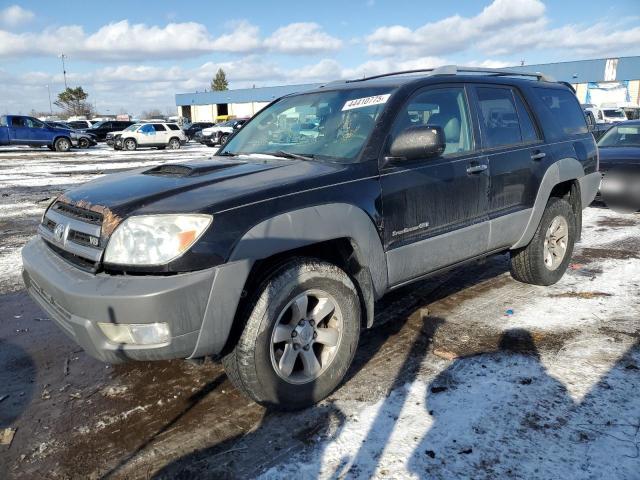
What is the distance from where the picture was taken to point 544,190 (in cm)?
439

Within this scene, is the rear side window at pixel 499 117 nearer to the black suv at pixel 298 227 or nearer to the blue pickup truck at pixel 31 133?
the black suv at pixel 298 227

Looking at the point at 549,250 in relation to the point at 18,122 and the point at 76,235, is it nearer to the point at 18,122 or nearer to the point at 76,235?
the point at 76,235

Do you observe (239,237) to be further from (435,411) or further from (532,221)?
(532,221)

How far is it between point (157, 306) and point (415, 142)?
1812 millimetres

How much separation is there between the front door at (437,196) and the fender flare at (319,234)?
0.15m

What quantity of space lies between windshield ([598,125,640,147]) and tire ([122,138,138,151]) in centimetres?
2417

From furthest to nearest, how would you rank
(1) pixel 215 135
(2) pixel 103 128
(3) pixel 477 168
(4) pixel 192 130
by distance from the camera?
(4) pixel 192 130, (2) pixel 103 128, (1) pixel 215 135, (3) pixel 477 168

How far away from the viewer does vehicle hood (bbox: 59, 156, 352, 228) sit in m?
2.51

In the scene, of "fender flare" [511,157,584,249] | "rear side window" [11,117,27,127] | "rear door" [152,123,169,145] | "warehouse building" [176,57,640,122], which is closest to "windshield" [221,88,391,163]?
"fender flare" [511,157,584,249]

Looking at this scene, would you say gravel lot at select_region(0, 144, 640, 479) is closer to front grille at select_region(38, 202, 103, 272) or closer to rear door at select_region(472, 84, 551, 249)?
rear door at select_region(472, 84, 551, 249)

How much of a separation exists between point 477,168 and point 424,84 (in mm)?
732

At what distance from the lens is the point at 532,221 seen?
435 centimetres

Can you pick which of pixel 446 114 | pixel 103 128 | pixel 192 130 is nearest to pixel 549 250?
pixel 446 114

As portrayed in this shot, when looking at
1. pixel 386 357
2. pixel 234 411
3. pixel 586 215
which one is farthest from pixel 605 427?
pixel 586 215
